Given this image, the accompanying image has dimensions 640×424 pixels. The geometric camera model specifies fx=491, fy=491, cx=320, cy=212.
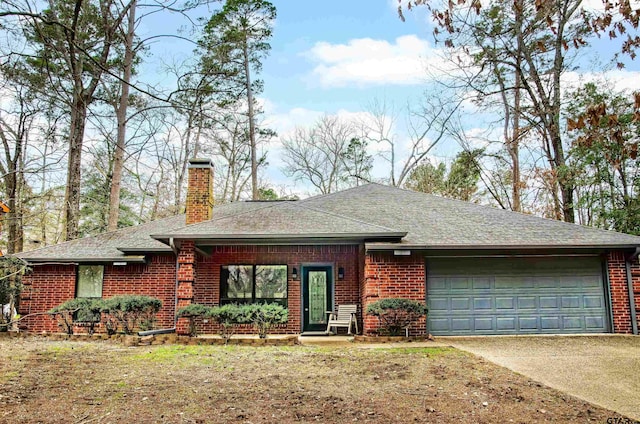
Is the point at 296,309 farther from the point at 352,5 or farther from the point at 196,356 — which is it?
the point at 352,5

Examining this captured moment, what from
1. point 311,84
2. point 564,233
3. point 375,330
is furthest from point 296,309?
point 311,84

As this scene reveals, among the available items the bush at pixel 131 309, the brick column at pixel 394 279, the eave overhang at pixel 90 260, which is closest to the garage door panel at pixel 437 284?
the brick column at pixel 394 279

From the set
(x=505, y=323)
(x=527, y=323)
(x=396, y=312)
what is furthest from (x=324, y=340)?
(x=527, y=323)

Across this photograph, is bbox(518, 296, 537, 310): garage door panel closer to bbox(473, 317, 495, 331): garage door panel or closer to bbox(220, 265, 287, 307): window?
bbox(473, 317, 495, 331): garage door panel

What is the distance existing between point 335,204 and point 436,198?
3557 millimetres

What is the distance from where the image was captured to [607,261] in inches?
468

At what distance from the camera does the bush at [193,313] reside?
1099cm

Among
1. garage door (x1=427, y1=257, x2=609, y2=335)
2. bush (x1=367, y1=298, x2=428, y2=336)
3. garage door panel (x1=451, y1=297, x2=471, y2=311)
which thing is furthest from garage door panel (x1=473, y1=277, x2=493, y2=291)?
bush (x1=367, y1=298, x2=428, y2=336)

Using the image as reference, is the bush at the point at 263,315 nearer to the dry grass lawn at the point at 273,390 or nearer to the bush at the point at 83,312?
the dry grass lawn at the point at 273,390

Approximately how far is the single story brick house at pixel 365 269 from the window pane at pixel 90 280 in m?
0.03

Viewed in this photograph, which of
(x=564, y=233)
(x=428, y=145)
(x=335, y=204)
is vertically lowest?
(x=564, y=233)

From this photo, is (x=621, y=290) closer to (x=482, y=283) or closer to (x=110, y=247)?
(x=482, y=283)

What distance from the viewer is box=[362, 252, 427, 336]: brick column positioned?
11.2 meters

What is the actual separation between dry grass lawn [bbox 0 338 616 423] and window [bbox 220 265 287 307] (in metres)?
3.87
